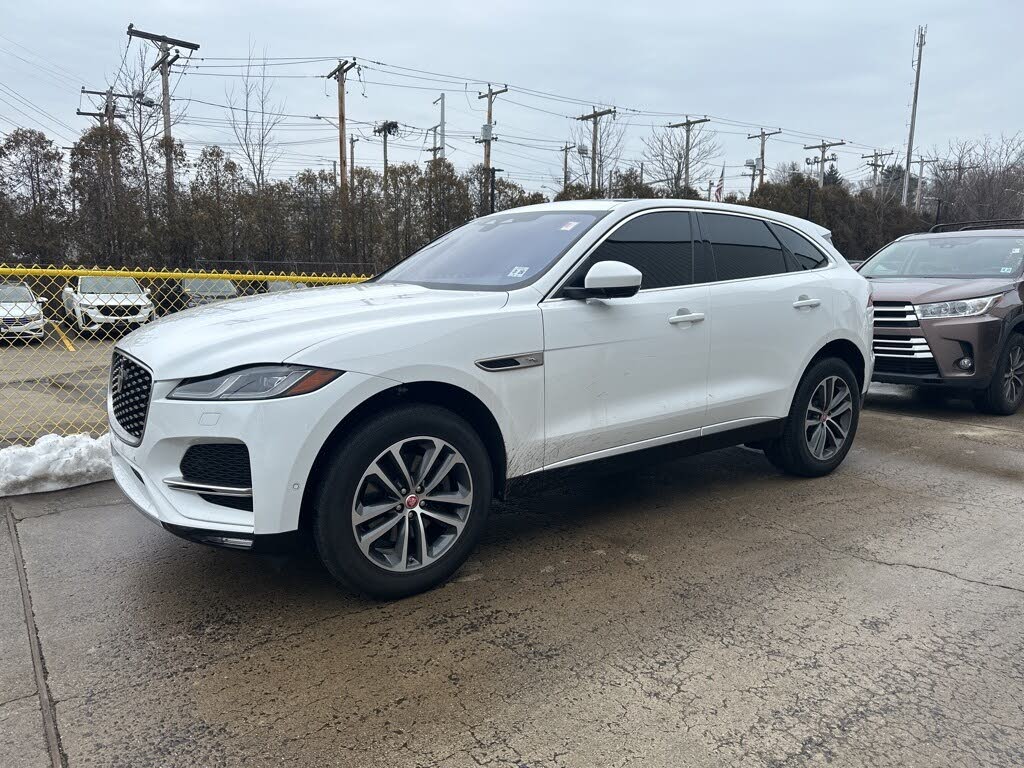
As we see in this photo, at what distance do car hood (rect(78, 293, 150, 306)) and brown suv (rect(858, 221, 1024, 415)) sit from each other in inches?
262

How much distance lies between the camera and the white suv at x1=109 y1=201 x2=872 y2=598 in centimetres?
289

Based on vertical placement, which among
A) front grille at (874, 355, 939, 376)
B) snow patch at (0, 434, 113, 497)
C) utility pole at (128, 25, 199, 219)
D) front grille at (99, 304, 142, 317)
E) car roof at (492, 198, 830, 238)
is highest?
utility pole at (128, 25, 199, 219)

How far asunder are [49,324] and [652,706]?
21.0 feet

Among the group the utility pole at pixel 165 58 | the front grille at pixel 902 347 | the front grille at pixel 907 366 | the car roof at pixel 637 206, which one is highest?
the utility pole at pixel 165 58

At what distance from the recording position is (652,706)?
254cm

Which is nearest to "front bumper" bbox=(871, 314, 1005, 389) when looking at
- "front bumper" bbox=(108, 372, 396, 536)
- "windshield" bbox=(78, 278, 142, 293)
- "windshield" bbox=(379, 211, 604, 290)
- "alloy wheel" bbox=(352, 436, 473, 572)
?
"windshield" bbox=(379, 211, 604, 290)

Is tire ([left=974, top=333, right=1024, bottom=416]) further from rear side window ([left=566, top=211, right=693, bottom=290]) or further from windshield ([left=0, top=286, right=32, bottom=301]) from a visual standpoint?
windshield ([left=0, top=286, right=32, bottom=301])

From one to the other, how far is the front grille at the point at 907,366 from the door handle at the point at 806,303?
10.1 feet

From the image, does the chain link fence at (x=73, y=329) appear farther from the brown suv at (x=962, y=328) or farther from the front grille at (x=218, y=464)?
the brown suv at (x=962, y=328)

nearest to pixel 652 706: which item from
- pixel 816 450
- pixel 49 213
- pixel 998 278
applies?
pixel 816 450

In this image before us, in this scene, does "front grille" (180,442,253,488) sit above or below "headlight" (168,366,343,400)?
below

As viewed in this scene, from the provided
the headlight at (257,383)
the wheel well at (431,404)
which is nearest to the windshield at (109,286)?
the headlight at (257,383)

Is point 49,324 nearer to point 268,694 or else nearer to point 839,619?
point 268,694

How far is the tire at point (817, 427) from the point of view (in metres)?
4.88
